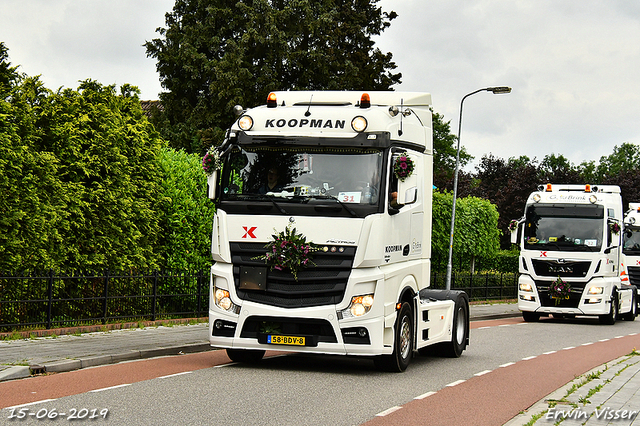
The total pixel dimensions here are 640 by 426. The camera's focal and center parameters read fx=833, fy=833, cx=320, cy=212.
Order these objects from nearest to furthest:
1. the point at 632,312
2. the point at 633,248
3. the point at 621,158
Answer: the point at 632,312
the point at 633,248
the point at 621,158

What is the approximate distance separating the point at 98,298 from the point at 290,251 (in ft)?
20.7

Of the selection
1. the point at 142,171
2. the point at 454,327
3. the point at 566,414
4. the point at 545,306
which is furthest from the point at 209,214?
the point at 566,414

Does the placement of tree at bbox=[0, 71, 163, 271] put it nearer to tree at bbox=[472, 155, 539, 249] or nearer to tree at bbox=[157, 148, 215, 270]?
tree at bbox=[157, 148, 215, 270]

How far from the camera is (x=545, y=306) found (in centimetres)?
2477

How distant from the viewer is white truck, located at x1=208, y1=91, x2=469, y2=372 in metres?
10.9

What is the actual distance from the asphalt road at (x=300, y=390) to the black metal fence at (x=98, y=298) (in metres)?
3.12

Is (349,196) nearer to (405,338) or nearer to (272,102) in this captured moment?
(272,102)

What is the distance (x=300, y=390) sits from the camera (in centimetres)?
984

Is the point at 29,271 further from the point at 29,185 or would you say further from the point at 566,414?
the point at 566,414

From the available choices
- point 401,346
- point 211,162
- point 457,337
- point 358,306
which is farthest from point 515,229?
point 211,162

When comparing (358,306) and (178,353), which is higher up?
(358,306)

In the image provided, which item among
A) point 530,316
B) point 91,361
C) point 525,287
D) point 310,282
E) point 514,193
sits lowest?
point 530,316

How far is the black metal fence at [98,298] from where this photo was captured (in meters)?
14.0

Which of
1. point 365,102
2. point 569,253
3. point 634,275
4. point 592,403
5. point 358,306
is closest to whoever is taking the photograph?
point 592,403
